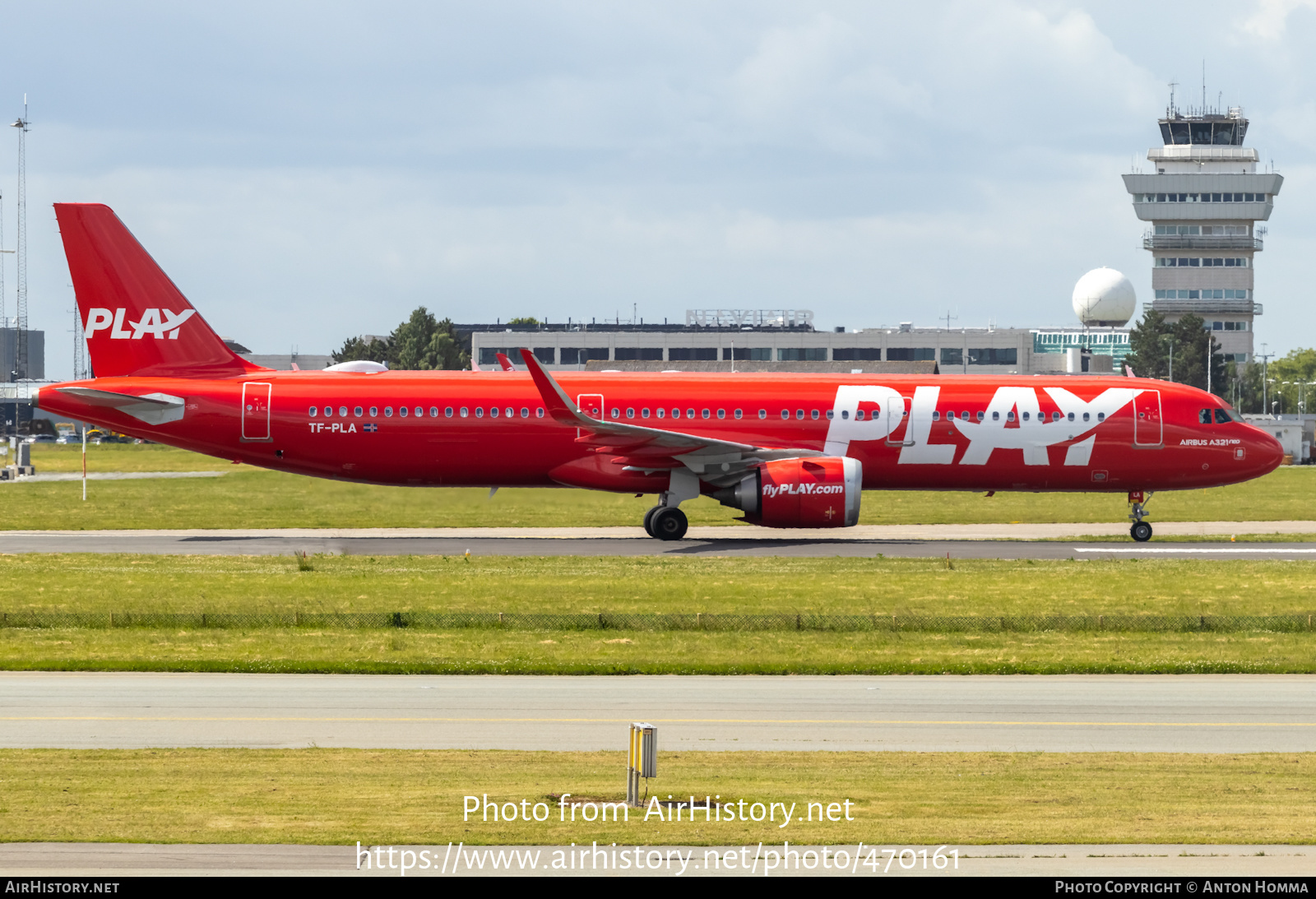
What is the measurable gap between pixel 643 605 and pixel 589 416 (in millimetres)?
12907

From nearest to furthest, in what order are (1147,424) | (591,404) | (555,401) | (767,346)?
(555,401)
(591,404)
(1147,424)
(767,346)

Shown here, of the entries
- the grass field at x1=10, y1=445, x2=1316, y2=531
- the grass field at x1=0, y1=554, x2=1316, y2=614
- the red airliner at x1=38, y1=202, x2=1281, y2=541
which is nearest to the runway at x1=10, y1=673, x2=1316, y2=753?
the grass field at x1=0, y1=554, x2=1316, y2=614

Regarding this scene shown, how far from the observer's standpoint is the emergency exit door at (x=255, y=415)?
40.3 m

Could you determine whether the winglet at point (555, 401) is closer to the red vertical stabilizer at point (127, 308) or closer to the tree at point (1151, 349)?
the red vertical stabilizer at point (127, 308)

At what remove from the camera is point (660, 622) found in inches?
983

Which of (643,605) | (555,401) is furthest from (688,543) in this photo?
(643,605)

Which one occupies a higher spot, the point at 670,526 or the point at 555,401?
the point at 555,401

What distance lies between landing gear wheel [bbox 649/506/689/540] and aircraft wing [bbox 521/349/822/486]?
1.41 metres

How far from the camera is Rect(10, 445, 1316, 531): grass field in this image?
43250 mm

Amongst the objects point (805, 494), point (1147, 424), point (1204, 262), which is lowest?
point (805, 494)

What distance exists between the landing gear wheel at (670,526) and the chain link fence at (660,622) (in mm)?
14834

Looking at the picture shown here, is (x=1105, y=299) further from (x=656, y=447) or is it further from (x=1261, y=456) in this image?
(x=656, y=447)

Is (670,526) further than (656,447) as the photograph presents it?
Yes

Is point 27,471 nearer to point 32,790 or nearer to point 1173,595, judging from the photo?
point 1173,595
